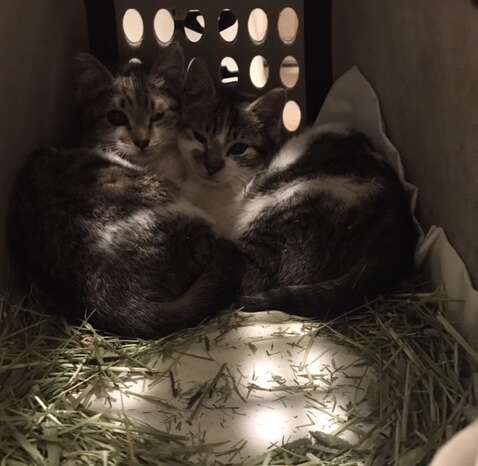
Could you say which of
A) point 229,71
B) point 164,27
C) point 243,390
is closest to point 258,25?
point 229,71

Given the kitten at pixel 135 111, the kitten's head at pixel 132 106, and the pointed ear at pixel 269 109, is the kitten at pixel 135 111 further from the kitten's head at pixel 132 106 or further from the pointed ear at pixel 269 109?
the pointed ear at pixel 269 109

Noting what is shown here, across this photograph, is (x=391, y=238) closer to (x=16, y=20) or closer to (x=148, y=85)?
(x=148, y=85)

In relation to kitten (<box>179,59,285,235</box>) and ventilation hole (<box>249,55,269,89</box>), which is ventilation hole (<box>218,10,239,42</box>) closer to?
ventilation hole (<box>249,55,269,89</box>)

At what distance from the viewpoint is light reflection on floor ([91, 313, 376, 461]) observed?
5.35 ft

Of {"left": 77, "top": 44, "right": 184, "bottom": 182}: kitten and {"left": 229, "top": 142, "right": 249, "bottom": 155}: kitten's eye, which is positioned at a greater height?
{"left": 77, "top": 44, "right": 184, "bottom": 182}: kitten

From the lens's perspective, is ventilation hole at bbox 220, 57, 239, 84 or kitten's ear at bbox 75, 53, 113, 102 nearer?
kitten's ear at bbox 75, 53, 113, 102

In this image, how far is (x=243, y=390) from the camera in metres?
1.76

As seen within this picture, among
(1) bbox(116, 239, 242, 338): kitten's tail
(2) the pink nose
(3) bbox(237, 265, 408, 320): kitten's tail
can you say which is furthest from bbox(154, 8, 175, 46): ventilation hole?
(3) bbox(237, 265, 408, 320): kitten's tail

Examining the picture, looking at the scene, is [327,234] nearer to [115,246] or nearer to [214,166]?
[214,166]

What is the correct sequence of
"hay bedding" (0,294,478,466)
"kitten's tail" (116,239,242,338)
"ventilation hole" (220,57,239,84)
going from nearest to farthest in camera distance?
1. "hay bedding" (0,294,478,466)
2. "kitten's tail" (116,239,242,338)
3. "ventilation hole" (220,57,239,84)

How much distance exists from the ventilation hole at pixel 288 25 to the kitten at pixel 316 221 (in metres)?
0.41

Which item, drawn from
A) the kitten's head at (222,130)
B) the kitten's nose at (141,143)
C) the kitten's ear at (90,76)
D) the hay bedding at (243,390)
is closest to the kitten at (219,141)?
the kitten's head at (222,130)

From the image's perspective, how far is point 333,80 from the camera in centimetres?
277

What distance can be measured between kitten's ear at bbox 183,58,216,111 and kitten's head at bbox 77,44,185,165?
86mm
